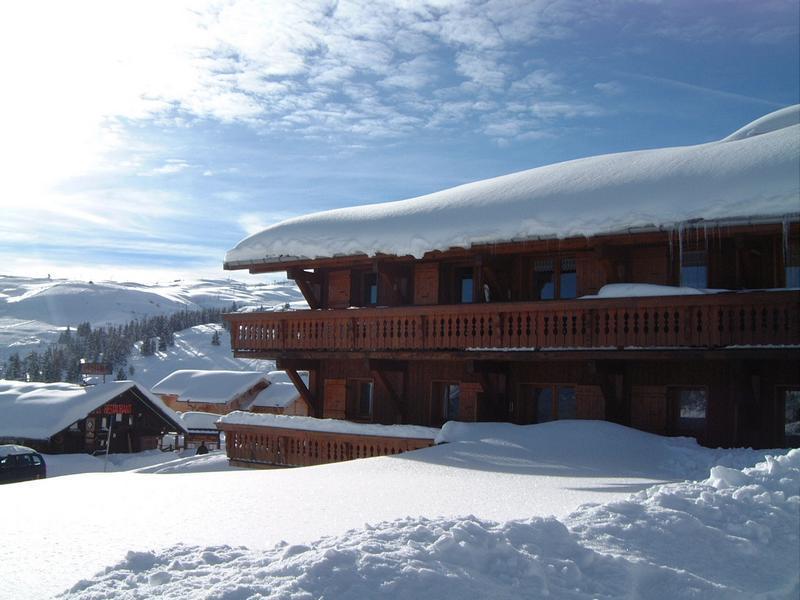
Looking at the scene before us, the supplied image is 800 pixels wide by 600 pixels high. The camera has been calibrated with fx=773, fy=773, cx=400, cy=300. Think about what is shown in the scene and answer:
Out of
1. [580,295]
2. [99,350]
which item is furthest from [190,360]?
[580,295]

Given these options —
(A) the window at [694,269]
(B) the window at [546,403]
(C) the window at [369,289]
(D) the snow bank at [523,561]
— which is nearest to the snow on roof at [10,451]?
(C) the window at [369,289]

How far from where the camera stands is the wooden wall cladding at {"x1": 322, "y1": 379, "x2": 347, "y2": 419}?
20.9 metres

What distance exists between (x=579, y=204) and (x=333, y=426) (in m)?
7.62

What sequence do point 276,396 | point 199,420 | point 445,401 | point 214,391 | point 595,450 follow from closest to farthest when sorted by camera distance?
point 595,450 → point 445,401 → point 199,420 → point 276,396 → point 214,391

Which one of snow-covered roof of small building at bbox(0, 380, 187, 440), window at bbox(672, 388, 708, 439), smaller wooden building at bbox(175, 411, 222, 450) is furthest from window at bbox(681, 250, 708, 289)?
snow-covered roof of small building at bbox(0, 380, 187, 440)

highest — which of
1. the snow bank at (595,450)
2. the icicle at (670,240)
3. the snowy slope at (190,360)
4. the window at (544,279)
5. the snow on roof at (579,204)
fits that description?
the snow on roof at (579,204)

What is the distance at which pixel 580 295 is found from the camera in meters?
17.3

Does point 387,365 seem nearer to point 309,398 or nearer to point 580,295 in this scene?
point 309,398

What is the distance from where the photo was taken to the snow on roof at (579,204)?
1433 centimetres

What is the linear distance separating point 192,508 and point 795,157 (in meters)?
12.5

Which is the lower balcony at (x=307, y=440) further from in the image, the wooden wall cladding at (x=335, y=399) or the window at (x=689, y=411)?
the window at (x=689, y=411)

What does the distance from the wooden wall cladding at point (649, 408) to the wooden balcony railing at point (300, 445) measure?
14.4ft

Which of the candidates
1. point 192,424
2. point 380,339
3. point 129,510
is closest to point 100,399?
point 192,424

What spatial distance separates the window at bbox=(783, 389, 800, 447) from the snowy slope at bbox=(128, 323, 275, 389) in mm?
92332
